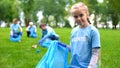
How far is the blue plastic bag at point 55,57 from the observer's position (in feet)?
17.6

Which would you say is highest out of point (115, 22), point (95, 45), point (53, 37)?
point (95, 45)

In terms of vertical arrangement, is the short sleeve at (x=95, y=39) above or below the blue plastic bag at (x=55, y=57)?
above

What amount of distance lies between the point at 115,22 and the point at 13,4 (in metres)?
28.2

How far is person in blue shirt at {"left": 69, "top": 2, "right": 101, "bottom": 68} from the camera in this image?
4758 mm

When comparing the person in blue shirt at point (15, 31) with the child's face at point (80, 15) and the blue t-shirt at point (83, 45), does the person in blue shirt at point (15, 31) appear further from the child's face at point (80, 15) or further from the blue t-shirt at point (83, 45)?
the child's face at point (80, 15)

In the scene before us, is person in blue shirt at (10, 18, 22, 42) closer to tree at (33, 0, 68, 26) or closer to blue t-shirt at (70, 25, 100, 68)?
blue t-shirt at (70, 25, 100, 68)

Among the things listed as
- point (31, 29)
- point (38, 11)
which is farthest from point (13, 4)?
point (31, 29)

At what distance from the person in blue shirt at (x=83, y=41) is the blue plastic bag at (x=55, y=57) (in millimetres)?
449

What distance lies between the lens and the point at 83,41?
16.0 ft

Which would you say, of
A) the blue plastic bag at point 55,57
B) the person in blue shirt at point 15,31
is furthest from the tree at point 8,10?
the blue plastic bag at point 55,57

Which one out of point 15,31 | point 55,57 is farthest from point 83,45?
point 15,31

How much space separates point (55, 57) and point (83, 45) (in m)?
0.72

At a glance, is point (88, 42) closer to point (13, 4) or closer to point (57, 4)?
point (13, 4)

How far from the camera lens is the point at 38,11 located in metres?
114
